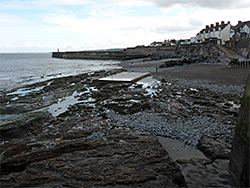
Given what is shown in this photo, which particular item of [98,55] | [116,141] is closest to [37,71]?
[116,141]

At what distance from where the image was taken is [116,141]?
6.54 m

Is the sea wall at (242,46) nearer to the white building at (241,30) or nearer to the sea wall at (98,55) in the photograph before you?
the white building at (241,30)

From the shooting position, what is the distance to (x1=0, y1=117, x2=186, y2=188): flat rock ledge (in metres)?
4.38

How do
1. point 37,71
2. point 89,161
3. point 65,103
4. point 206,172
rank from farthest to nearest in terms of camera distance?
1. point 37,71
2. point 65,103
3. point 89,161
4. point 206,172

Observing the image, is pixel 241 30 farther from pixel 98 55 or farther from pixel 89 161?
pixel 89 161

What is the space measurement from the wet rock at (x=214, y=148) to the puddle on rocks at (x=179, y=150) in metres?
0.20

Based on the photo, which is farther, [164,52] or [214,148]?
[164,52]

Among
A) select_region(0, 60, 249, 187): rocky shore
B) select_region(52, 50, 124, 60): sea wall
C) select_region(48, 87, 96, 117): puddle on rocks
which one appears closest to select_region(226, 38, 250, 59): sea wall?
select_region(0, 60, 249, 187): rocky shore

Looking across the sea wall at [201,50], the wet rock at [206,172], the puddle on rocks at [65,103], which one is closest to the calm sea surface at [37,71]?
the puddle on rocks at [65,103]

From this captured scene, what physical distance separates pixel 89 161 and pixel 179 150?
2.98m

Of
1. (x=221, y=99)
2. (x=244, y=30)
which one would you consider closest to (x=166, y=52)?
(x=244, y=30)

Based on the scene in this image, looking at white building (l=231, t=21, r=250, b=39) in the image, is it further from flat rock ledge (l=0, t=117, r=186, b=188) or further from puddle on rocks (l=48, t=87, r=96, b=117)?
flat rock ledge (l=0, t=117, r=186, b=188)

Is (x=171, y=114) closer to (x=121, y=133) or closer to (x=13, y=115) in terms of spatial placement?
(x=121, y=133)

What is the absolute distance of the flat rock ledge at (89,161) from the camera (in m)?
4.38
